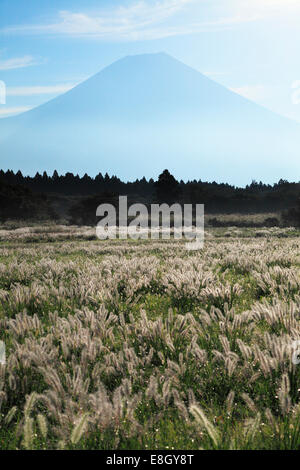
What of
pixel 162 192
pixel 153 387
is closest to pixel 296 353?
pixel 153 387

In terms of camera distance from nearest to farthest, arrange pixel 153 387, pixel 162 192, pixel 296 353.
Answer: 1. pixel 153 387
2. pixel 296 353
3. pixel 162 192

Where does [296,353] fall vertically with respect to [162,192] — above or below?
below

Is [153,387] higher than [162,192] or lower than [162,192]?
lower

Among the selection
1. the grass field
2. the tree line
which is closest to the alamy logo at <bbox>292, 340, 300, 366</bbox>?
the grass field

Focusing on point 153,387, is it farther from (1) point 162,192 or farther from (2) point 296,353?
(1) point 162,192

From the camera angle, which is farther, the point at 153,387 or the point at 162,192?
the point at 162,192

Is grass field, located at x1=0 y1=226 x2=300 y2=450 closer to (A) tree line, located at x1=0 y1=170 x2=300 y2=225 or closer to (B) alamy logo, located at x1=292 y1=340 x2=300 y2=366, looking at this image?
(B) alamy logo, located at x1=292 y1=340 x2=300 y2=366

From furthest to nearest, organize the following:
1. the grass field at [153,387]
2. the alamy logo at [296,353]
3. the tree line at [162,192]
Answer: the tree line at [162,192], the alamy logo at [296,353], the grass field at [153,387]

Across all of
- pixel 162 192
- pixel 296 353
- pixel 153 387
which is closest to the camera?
pixel 153 387

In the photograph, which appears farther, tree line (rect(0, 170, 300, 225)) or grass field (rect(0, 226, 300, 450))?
tree line (rect(0, 170, 300, 225))

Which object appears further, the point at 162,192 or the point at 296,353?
the point at 162,192

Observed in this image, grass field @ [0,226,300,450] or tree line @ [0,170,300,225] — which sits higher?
tree line @ [0,170,300,225]

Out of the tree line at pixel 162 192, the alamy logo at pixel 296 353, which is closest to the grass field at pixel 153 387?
the alamy logo at pixel 296 353

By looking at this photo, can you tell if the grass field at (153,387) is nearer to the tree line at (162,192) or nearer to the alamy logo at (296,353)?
the alamy logo at (296,353)
